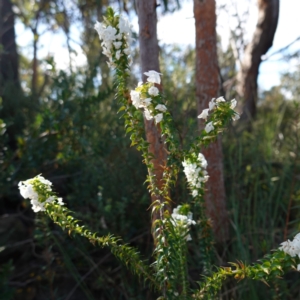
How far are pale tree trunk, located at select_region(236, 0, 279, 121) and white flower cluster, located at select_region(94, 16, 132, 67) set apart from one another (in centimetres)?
491

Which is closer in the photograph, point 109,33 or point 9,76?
point 109,33

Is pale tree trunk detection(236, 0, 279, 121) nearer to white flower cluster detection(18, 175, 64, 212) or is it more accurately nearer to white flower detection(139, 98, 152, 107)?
white flower detection(139, 98, 152, 107)

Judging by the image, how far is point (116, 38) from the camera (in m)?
2.48

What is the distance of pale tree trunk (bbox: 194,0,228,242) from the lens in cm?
436

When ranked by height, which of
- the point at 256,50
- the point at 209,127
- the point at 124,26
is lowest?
the point at 209,127

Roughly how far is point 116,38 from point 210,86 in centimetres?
203

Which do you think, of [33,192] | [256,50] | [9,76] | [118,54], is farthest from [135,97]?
[256,50]

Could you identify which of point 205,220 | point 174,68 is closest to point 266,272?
point 205,220

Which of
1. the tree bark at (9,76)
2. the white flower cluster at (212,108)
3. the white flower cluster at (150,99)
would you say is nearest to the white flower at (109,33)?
the white flower cluster at (150,99)

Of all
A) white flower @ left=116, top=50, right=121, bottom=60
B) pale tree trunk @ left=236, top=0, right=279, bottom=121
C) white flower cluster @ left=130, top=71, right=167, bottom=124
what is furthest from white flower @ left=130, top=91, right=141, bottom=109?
pale tree trunk @ left=236, top=0, right=279, bottom=121

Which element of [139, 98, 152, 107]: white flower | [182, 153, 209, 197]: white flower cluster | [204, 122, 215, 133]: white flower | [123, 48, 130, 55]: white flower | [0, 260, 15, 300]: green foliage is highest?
[123, 48, 130, 55]: white flower

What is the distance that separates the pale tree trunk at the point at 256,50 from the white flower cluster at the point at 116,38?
4905 millimetres

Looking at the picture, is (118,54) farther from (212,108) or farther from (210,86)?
(210,86)

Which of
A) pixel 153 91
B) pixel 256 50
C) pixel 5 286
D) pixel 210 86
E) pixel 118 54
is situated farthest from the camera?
pixel 256 50
